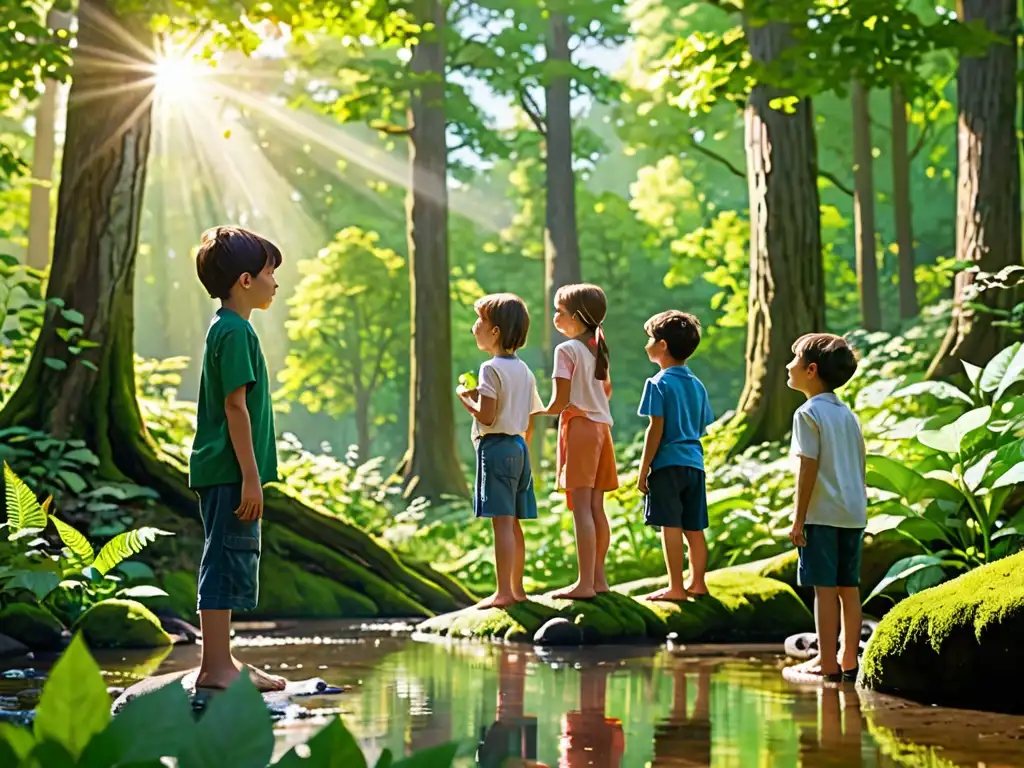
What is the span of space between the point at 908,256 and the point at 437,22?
30.2 feet

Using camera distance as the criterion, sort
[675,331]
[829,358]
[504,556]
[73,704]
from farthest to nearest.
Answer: [675,331]
[504,556]
[829,358]
[73,704]

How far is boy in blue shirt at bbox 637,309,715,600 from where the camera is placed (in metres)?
8.65

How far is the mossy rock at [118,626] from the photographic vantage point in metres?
8.34

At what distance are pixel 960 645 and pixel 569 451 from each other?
336 cm

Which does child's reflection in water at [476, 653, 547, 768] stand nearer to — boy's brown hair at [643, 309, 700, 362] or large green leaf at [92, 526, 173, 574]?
large green leaf at [92, 526, 173, 574]

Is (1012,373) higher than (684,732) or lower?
higher

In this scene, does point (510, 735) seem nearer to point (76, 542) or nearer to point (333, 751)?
point (333, 751)

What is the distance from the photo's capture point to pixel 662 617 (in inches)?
→ 331

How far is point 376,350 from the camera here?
36.2 metres

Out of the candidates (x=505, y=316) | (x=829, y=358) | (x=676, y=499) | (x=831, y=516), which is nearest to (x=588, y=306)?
(x=505, y=316)

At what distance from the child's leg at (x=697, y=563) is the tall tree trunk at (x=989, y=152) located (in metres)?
5.42

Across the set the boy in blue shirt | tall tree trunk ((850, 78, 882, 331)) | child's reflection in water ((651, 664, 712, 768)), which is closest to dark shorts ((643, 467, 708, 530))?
the boy in blue shirt

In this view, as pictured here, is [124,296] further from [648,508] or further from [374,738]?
[374,738]

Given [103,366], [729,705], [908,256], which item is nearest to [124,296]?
[103,366]
